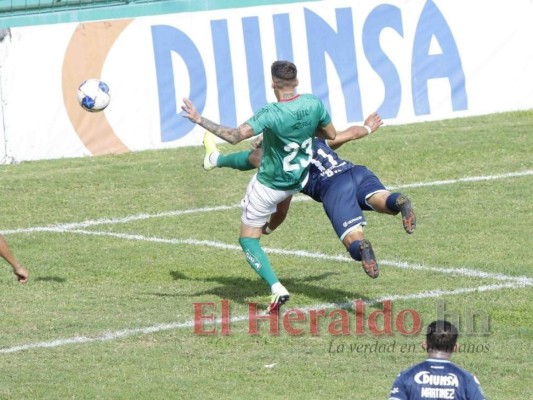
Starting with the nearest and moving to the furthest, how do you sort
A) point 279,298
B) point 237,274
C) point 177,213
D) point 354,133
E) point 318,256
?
point 279,298, point 354,133, point 237,274, point 318,256, point 177,213

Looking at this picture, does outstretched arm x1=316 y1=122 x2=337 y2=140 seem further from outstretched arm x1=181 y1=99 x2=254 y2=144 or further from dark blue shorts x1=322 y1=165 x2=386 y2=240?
outstretched arm x1=181 y1=99 x2=254 y2=144

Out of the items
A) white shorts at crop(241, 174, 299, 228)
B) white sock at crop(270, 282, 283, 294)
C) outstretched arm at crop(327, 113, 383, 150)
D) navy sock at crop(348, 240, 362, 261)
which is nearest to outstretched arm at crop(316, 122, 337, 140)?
outstretched arm at crop(327, 113, 383, 150)

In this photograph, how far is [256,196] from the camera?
1158 cm

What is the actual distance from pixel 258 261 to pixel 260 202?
53cm

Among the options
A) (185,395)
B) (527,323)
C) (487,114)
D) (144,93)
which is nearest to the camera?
(185,395)

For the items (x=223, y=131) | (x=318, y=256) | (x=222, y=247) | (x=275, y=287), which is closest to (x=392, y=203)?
(x=275, y=287)

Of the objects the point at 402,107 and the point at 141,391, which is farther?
the point at 402,107

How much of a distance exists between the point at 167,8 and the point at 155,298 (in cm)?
1069

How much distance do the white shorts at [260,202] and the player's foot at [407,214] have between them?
1.00 metres

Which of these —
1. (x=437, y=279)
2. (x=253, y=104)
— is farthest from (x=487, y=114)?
(x=437, y=279)

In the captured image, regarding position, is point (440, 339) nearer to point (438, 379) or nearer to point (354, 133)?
point (438, 379)

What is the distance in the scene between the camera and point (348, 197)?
11.6 meters

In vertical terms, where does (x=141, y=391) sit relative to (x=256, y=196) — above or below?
below

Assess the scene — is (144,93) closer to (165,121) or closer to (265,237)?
(165,121)
